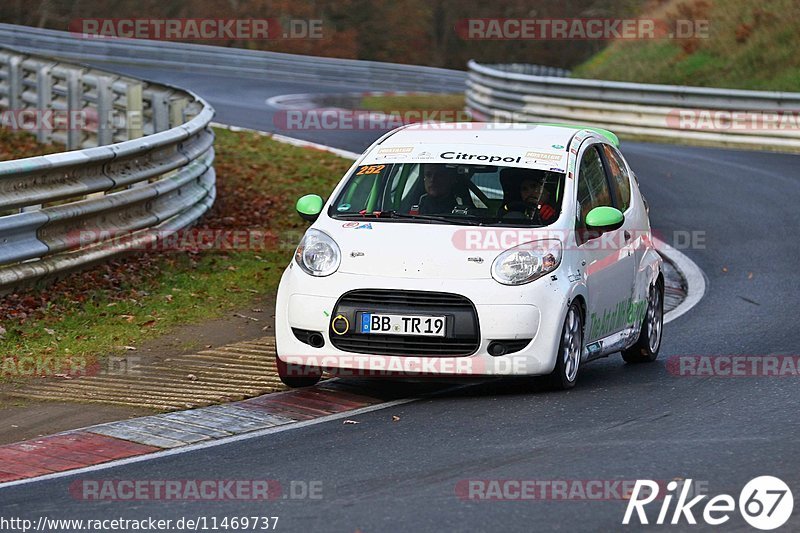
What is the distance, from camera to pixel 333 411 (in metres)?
8.34

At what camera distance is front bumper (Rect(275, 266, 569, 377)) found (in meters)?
8.34

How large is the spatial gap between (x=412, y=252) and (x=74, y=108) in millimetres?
12196

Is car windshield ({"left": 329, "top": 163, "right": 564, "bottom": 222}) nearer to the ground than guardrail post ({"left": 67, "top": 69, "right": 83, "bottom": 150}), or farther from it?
farther from it

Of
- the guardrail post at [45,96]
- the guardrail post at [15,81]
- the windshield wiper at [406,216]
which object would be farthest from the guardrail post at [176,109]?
the windshield wiper at [406,216]

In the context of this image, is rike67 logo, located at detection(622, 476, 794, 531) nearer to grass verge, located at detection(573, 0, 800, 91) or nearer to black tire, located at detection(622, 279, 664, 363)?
black tire, located at detection(622, 279, 664, 363)

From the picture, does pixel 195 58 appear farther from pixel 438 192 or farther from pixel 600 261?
pixel 600 261

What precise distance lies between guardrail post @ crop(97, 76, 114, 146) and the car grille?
36.9 ft

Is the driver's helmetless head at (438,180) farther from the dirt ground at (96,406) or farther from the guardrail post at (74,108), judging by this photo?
the guardrail post at (74,108)

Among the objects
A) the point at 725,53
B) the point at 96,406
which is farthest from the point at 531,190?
the point at 725,53

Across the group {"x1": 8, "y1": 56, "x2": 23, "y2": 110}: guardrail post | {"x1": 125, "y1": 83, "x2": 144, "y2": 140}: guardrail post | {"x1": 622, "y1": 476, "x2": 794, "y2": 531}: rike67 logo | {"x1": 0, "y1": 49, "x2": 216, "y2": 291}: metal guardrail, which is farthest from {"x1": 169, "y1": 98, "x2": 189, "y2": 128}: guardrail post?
{"x1": 622, "y1": 476, "x2": 794, "y2": 531}: rike67 logo

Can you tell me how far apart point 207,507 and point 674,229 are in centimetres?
1149

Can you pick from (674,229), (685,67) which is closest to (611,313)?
(674,229)

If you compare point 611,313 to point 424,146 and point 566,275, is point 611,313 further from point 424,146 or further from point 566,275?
point 424,146

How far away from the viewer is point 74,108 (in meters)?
19.6
